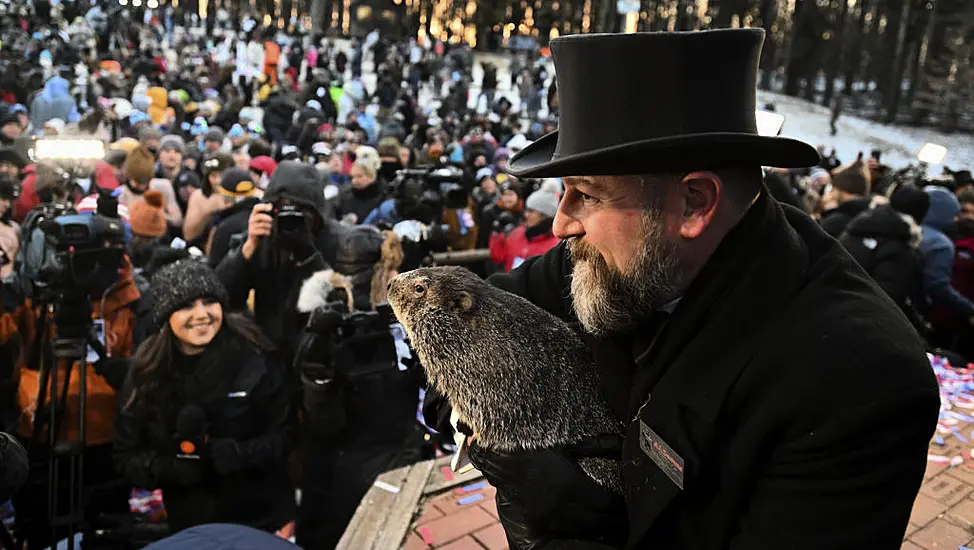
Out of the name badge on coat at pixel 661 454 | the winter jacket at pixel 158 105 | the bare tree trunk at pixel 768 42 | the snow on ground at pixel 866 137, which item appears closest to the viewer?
the name badge on coat at pixel 661 454

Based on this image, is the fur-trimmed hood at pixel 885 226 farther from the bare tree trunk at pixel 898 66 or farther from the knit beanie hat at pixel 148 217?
the bare tree trunk at pixel 898 66

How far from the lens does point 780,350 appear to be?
4.34ft

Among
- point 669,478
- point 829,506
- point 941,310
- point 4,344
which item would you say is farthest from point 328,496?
point 941,310

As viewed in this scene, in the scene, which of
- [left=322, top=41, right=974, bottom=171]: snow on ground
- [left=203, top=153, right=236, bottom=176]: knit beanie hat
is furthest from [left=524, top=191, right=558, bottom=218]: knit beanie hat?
[left=322, top=41, right=974, bottom=171]: snow on ground

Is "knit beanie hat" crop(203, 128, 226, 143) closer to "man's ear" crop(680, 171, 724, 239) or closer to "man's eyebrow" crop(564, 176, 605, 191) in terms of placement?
"man's eyebrow" crop(564, 176, 605, 191)

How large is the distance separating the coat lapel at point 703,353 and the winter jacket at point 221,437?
2481 millimetres

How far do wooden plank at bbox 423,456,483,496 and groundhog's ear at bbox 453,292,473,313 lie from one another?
1.62 meters

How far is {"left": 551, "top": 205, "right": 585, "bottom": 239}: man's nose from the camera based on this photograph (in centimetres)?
156

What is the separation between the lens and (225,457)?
3.30 metres

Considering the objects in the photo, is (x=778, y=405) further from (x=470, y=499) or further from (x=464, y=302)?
(x=470, y=499)

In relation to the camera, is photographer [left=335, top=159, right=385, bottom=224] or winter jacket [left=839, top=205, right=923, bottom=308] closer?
winter jacket [left=839, top=205, right=923, bottom=308]

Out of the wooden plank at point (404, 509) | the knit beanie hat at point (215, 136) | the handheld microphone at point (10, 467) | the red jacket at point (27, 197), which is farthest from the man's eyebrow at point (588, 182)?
the knit beanie hat at point (215, 136)

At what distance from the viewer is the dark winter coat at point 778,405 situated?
1222mm

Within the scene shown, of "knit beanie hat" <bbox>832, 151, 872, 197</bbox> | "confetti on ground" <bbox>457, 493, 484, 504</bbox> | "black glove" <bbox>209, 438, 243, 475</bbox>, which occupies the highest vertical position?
"knit beanie hat" <bbox>832, 151, 872, 197</bbox>
